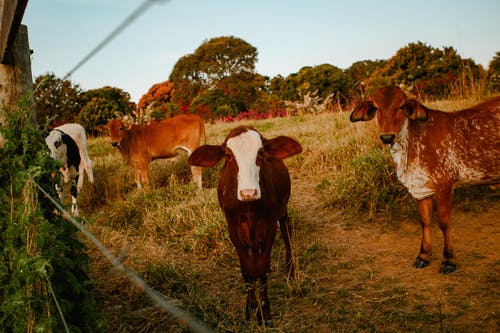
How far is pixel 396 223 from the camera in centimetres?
486

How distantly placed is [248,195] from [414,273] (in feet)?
6.89

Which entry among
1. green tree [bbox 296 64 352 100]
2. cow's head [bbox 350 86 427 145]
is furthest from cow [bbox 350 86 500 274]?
green tree [bbox 296 64 352 100]

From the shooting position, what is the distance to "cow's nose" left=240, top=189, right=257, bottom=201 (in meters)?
2.55

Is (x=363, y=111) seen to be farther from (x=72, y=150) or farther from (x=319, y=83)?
(x=319, y=83)

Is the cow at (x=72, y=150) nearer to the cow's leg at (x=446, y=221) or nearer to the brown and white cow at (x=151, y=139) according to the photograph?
the brown and white cow at (x=151, y=139)

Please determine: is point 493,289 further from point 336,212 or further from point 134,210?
point 134,210

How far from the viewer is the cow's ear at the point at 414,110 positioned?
377cm

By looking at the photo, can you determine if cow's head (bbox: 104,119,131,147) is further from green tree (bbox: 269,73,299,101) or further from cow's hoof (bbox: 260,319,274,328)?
green tree (bbox: 269,73,299,101)

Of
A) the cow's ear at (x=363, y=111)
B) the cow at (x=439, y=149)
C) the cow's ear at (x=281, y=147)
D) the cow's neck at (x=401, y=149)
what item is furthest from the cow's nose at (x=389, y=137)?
the cow's ear at (x=281, y=147)

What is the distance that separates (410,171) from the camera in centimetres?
386

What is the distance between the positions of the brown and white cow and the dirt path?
3824 millimetres

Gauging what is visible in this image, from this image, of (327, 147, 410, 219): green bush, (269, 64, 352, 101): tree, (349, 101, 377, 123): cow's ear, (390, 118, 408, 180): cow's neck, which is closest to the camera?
(390, 118, 408, 180): cow's neck

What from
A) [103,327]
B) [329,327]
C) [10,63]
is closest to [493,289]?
[329,327]

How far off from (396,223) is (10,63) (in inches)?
165
